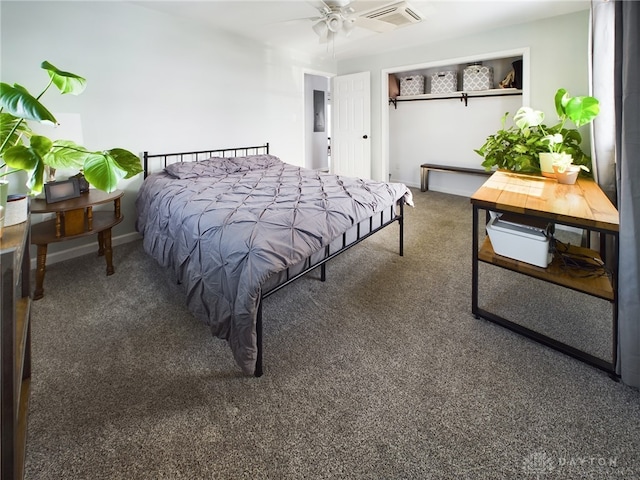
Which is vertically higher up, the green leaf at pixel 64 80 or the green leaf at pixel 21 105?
the green leaf at pixel 64 80

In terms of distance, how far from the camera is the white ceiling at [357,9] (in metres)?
3.23

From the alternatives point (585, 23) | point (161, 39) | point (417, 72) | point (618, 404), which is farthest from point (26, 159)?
point (417, 72)

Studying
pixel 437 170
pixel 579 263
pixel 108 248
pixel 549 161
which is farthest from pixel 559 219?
pixel 437 170

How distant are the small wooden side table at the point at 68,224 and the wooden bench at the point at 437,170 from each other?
4455mm

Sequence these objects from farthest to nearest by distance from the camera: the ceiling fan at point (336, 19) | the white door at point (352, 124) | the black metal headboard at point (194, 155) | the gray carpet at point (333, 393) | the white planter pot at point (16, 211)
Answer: the white door at point (352, 124)
the black metal headboard at point (194, 155)
the ceiling fan at point (336, 19)
the white planter pot at point (16, 211)
the gray carpet at point (333, 393)

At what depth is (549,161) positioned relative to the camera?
7.79 ft

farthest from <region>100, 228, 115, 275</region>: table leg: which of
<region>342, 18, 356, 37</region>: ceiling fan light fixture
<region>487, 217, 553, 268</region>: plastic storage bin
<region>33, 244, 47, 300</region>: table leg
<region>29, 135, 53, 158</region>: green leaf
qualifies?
<region>487, 217, 553, 268</region>: plastic storage bin

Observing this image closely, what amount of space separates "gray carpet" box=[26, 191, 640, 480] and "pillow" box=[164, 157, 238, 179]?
4.21 feet

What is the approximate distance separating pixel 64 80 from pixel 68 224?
1913 millimetres

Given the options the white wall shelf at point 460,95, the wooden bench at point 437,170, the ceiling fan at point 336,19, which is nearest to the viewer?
the ceiling fan at point 336,19

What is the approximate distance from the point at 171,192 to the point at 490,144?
287 cm

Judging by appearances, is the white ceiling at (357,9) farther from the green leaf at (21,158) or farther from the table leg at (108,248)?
the green leaf at (21,158)

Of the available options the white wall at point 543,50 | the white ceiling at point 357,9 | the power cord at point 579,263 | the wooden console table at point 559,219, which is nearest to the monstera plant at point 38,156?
the wooden console table at point 559,219

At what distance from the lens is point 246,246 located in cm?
161
